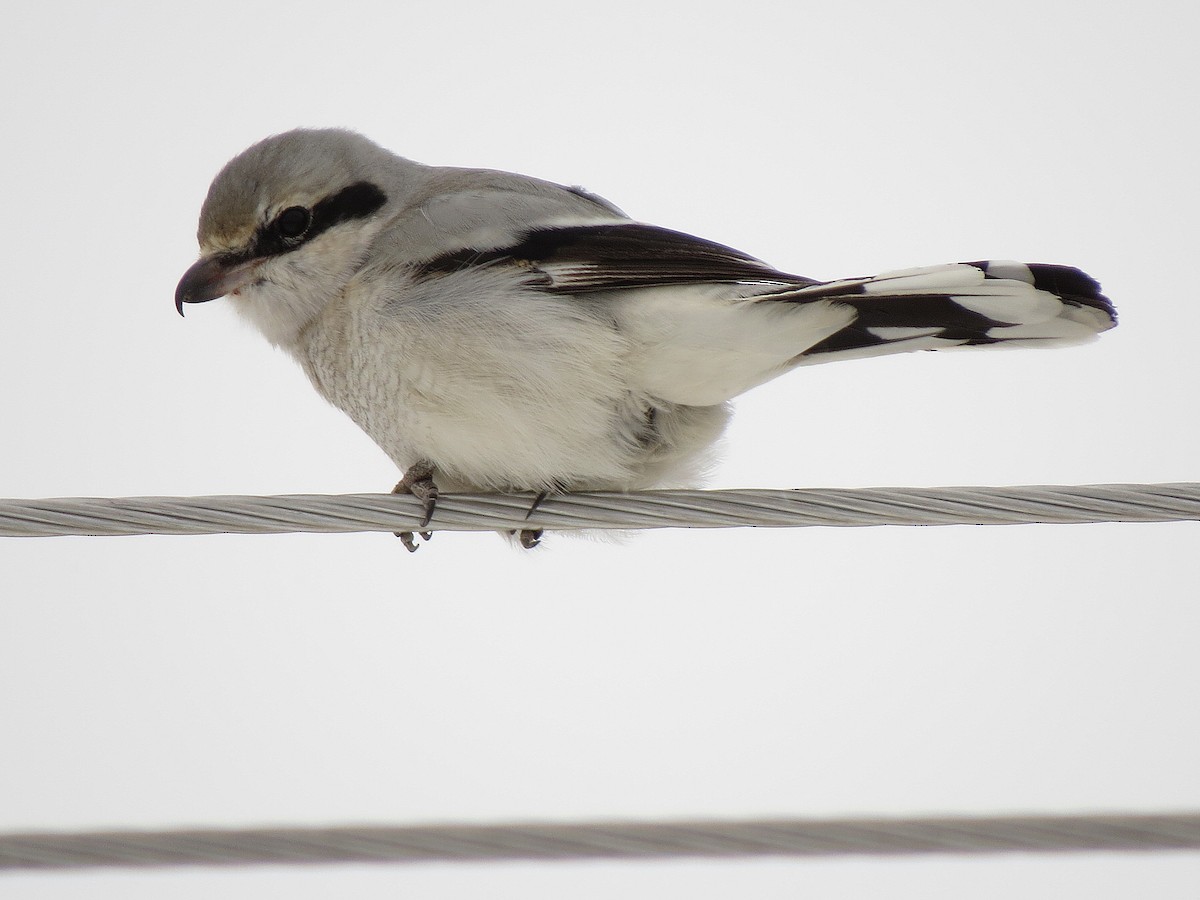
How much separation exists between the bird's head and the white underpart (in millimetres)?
975

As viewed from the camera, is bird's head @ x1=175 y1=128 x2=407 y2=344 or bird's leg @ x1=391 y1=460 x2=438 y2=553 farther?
bird's head @ x1=175 y1=128 x2=407 y2=344

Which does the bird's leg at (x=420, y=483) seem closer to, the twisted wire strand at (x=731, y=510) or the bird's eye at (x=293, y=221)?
the twisted wire strand at (x=731, y=510)

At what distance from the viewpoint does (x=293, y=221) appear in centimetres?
371

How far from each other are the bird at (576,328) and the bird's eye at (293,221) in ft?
0.29

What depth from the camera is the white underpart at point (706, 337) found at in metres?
3.13

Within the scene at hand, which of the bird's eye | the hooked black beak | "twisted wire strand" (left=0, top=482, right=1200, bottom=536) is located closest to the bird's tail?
"twisted wire strand" (left=0, top=482, right=1200, bottom=536)

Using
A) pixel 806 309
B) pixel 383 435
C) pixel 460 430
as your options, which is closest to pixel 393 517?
pixel 460 430

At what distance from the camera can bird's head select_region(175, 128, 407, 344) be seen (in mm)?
3639

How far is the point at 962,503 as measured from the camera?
7.89 feet

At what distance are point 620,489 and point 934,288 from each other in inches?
41.2

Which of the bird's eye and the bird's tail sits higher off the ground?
the bird's eye

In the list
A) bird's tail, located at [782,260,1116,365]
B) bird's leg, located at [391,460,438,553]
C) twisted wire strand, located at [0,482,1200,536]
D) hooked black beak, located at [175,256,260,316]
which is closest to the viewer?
twisted wire strand, located at [0,482,1200,536]

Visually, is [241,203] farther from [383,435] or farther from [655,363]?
[655,363]

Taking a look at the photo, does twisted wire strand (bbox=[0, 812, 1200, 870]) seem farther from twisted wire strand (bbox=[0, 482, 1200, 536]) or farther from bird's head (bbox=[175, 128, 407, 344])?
bird's head (bbox=[175, 128, 407, 344])
